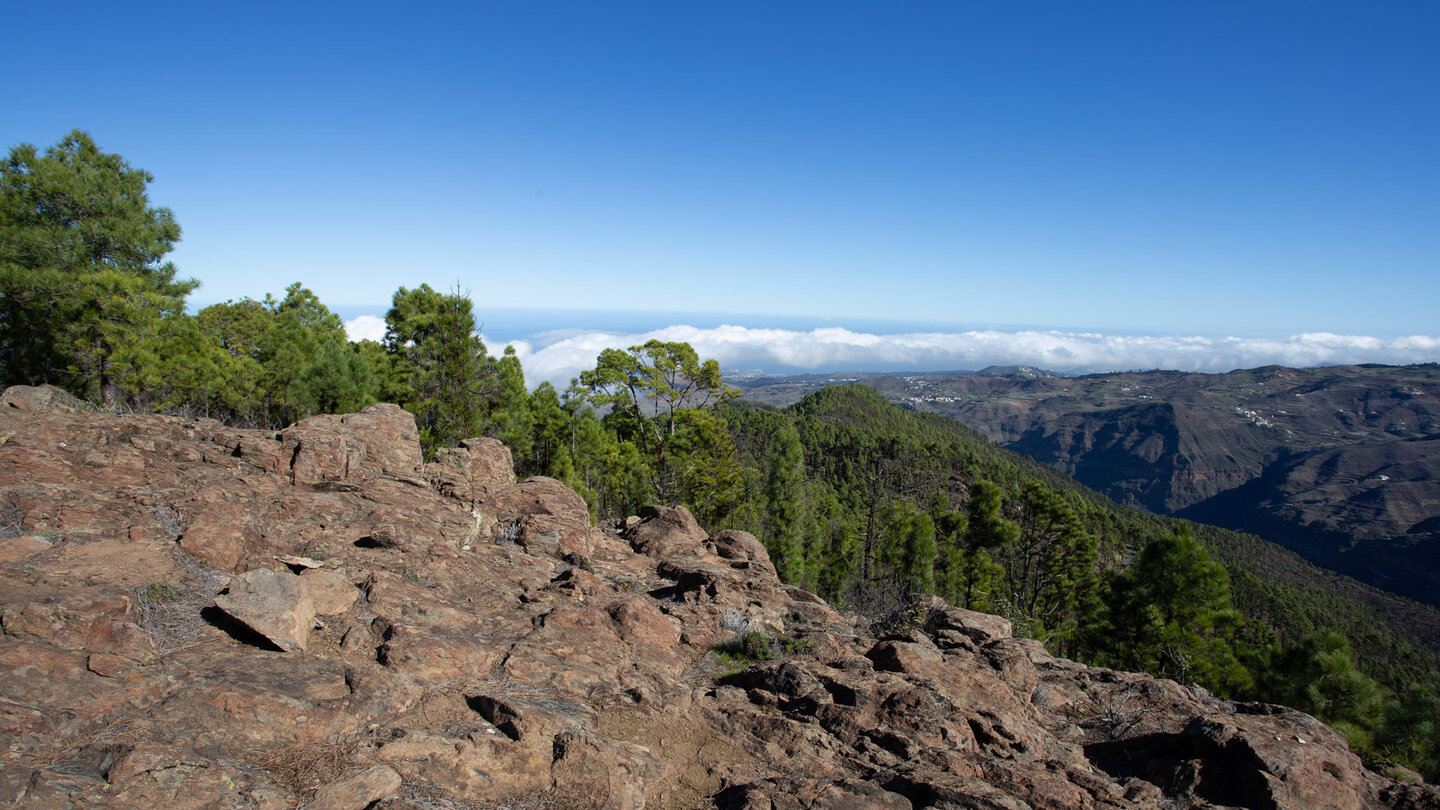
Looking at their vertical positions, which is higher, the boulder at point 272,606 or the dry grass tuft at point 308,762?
the boulder at point 272,606

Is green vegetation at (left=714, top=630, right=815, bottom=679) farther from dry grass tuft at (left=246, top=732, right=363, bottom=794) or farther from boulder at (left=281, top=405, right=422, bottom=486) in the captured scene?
boulder at (left=281, top=405, right=422, bottom=486)

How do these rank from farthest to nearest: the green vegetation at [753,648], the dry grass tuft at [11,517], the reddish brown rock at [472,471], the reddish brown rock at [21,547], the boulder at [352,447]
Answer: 1. the reddish brown rock at [472,471]
2. the boulder at [352,447]
3. the green vegetation at [753,648]
4. the dry grass tuft at [11,517]
5. the reddish brown rock at [21,547]

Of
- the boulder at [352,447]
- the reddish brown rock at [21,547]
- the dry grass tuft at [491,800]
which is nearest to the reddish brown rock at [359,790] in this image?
the dry grass tuft at [491,800]

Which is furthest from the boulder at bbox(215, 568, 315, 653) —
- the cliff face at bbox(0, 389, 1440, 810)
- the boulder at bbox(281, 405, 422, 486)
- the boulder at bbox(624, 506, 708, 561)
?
the boulder at bbox(624, 506, 708, 561)

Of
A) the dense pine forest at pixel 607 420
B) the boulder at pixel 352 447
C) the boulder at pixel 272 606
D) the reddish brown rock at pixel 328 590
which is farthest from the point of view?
the dense pine forest at pixel 607 420

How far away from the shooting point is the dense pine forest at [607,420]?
21.7 meters

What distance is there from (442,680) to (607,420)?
1150 inches

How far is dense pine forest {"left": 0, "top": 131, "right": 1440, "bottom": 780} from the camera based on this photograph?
21.7m

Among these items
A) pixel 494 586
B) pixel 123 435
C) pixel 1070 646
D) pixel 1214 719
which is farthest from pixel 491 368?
pixel 1070 646

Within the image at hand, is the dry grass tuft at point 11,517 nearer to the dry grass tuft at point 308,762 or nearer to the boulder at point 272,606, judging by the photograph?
the boulder at point 272,606

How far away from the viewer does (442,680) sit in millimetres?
8844

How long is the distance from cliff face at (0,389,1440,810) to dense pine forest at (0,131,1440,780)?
6.79 m

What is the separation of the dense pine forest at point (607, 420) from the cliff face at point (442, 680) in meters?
6.79

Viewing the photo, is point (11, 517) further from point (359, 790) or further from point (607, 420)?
Answer: point (607, 420)
